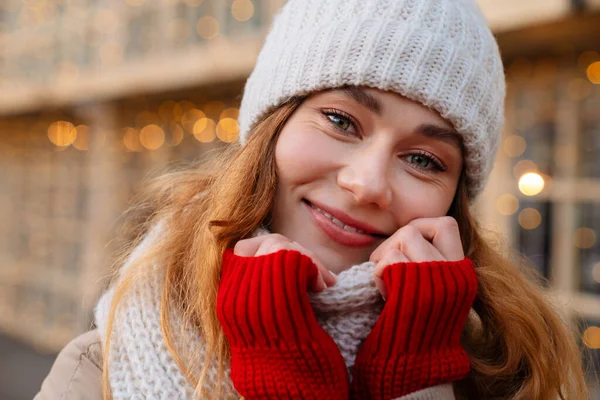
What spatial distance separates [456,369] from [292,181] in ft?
1.87

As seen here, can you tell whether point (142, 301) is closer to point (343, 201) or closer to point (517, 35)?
point (343, 201)

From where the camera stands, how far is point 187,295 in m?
1.41

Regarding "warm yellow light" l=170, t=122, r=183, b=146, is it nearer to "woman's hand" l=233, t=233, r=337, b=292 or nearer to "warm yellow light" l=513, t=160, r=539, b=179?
"warm yellow light" l=513, t=160, r=539, b=179

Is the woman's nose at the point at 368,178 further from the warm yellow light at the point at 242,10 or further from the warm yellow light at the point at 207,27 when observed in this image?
the warm yellow light at the point at 207,27

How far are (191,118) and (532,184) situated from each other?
3.41 metres

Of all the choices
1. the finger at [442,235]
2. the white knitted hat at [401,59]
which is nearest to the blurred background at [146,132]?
the white knitted hat at [401,59]

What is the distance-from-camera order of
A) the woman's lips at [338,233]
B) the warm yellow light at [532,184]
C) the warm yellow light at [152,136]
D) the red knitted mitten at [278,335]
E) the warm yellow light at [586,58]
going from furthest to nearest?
the warm yellow light at [152,136], the warm yellow light at [532,184], the warm yellow light at [586,58], the woman's lips at [338,233], the red knitted mitten at [278,335]

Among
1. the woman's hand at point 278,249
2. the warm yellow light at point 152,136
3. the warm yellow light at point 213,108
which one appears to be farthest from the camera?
the warm yellow light at point 152,136

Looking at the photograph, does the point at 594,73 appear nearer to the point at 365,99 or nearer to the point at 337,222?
the point at 365,99

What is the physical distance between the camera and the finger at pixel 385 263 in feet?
4.15

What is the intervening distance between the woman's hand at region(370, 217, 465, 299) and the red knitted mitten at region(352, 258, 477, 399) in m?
0.03

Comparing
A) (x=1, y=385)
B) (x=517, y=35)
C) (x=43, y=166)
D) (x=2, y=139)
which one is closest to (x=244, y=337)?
(x=517, y=35)

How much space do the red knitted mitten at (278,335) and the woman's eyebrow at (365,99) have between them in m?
0.40

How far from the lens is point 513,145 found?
11.3 feet
